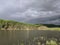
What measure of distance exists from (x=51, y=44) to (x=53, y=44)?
59cm

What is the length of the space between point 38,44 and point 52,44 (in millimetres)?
7068

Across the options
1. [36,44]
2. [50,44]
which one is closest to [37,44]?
[36,44]

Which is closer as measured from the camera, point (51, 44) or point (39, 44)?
point (51, 44)

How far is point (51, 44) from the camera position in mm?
48000

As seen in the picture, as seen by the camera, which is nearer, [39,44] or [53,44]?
[53,44]

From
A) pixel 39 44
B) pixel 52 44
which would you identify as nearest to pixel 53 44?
pixel 52 44

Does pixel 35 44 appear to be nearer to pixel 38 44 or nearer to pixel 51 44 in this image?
pixel 38 44

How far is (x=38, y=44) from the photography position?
177 feet

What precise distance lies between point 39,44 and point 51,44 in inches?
252

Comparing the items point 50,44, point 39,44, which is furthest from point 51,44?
point 39,44

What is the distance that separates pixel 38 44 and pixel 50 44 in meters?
6.76

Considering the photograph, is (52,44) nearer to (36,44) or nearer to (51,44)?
(51,44)

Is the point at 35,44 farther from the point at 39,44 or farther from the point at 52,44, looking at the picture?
the point at 52,44

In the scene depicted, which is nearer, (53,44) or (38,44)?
(53,44)
